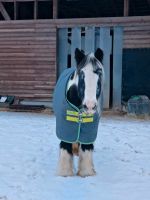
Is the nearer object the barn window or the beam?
the beam

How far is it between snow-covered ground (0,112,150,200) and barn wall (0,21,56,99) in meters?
2.69

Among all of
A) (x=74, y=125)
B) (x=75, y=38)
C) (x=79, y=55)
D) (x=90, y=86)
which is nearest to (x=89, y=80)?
(x=90, y=86)

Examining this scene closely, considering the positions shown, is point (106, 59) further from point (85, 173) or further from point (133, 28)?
point (85, 173)

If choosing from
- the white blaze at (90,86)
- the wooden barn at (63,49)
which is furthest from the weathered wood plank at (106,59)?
the white blaze at (90,86)

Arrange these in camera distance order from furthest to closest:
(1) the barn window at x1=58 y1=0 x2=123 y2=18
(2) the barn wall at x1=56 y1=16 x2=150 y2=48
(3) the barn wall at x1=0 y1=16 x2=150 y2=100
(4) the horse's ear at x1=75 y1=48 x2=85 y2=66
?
1. (1) the barn window at x1=58 y1=0 x2=123 y2=18
2. (3) the barn wall at x1=0 y1=16 x2=150 y2=100
3. (2) the barn wall at x1=56 y1=16 x2=150 y2=48
4. (4) the horse's ear at x1=75 y1=48 x2=85 y2=66

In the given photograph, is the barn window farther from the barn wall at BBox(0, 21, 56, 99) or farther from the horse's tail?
the horse's tail

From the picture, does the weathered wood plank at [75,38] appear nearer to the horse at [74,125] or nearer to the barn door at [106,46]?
the barn door at [106,46]

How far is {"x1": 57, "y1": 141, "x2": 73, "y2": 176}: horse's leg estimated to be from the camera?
4.69m

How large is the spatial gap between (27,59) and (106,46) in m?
2.10

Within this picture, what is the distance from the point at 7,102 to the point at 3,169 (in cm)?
597

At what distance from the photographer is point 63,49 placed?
10680 millimetres

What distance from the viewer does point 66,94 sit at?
4602 mm

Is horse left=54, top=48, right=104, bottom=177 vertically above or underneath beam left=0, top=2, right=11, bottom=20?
underneath

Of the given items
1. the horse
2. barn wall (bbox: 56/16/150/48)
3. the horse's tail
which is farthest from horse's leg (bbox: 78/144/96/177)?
barn wall (bbox: 56/16/150/48)
